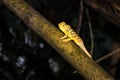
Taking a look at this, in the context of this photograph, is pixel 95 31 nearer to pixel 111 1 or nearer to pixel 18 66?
pixel 18 66

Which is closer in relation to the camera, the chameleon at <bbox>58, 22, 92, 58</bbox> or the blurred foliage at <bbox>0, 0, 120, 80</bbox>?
the chameleon at <bbox>58, 22, 92, 58</bbox>

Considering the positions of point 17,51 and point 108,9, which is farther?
point 17,51

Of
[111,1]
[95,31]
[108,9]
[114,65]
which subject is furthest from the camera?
[95,31]

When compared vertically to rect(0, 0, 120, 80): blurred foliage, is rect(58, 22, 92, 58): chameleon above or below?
above

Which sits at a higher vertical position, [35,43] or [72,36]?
[72,36]

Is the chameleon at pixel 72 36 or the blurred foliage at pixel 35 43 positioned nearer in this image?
the chameleon at pixel 72 36

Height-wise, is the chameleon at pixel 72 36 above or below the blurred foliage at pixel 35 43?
above

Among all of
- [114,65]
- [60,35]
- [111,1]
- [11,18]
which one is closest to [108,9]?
[111,1]

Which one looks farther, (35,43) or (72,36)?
(35,43)
